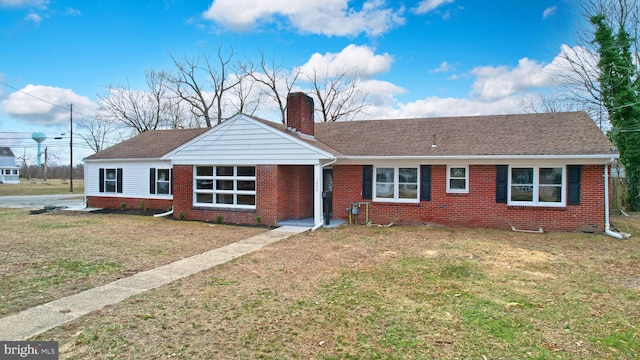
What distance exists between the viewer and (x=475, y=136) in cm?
1362

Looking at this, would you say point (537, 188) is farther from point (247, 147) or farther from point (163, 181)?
point (163, 181)

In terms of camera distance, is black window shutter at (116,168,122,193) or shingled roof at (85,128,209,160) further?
black window shutter at (116,168,122,193)

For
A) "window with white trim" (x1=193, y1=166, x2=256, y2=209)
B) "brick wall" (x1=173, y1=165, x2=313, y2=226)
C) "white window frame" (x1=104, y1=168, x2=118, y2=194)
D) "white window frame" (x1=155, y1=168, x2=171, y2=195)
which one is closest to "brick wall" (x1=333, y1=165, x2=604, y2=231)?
"brick wall" (x1=173, y1=165, x2=313, y2=226)

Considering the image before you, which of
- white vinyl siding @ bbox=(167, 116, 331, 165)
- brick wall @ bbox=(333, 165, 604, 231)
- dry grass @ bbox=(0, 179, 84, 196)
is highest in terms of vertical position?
white vinyl siding @ bbox=(167, 116, 331, 165)

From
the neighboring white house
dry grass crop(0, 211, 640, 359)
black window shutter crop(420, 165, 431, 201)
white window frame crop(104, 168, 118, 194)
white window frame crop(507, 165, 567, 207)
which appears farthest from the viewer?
the neighboring white house

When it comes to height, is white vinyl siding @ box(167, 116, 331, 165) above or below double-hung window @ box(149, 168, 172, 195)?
above

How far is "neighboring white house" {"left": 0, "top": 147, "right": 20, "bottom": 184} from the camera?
61638 millimetres

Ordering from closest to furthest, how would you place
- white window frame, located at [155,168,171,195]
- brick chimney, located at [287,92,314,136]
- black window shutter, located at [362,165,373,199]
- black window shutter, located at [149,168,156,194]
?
black window shutter, located at [362,165,373,199], brick chimney, located at [287,92,314,136], white window frame, located at [155,168,171,195], black window shutter, located at [149,168,156,194]

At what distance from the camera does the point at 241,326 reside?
4.48 m

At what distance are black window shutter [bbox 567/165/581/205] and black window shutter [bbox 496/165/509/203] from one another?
1746mm

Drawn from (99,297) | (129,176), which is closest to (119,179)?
(129,176)

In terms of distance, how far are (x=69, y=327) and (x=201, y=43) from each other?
3087cm

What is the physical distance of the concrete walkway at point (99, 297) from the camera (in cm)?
440

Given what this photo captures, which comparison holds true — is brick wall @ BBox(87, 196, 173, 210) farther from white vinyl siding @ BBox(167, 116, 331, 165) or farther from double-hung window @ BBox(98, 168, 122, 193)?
white vinyl siding @ BBox(167, 116, 331, 165)
